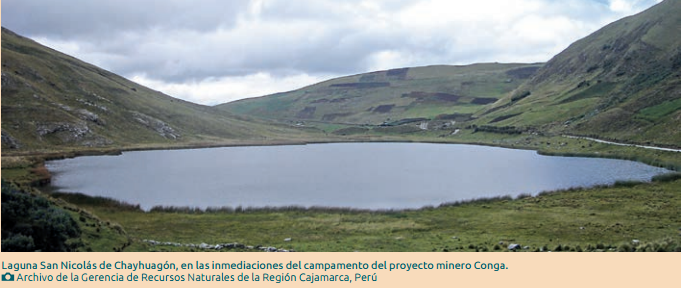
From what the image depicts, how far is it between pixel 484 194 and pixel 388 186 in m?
15.3

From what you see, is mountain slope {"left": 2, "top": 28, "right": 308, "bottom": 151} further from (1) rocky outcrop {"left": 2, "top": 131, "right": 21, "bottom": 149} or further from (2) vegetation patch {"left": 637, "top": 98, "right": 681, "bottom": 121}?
(2) vegetation patch {"left": 637, "top": 98, "right": 681, "bottom": 121}

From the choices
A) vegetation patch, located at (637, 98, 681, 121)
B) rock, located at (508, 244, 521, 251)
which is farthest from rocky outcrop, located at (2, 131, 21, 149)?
vegetation patch, located at (637, 98, 681, 121)

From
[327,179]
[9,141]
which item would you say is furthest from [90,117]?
[327,179]

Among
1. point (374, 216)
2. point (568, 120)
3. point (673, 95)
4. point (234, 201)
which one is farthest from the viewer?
point (568, 120)

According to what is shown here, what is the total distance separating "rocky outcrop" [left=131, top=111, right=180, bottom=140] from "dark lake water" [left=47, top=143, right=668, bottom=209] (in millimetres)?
52260

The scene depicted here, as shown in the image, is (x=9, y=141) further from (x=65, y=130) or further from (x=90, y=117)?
(x=90, y=117)

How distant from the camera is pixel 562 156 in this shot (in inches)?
4909

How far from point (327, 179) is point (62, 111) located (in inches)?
3721

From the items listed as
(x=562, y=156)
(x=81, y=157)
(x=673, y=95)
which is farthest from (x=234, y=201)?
(x=673, y=95)

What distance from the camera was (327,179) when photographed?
295ft

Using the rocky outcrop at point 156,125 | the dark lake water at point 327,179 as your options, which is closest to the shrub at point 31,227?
the dark lake water at point 327,179

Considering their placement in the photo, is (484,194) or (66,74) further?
(66,74)
